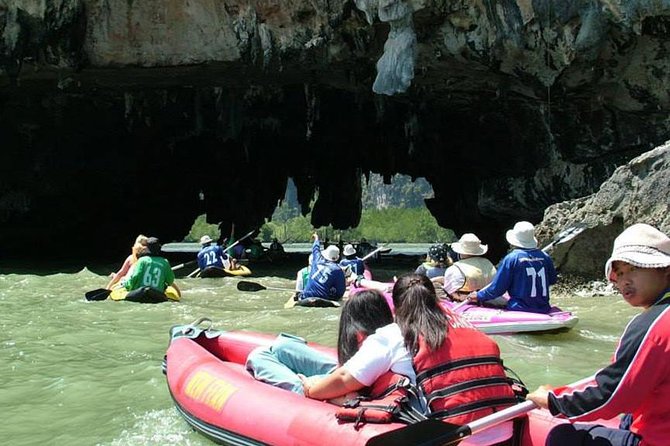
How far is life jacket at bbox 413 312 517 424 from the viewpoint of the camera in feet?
9.31

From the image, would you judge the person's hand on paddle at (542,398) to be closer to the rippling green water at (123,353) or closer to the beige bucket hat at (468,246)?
the rippling green water at (123,353)

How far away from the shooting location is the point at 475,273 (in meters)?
7.10

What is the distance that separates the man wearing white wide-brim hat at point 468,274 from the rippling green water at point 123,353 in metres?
0.70

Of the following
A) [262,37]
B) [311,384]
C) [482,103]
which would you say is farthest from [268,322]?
[482,103]

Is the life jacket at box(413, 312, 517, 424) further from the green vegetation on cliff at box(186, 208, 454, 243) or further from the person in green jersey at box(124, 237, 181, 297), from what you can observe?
the green vegetation on cliff at box(186, 208, 454, 243)

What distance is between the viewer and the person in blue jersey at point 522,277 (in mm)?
6363

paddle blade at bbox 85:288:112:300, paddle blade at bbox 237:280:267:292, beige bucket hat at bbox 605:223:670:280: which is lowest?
paddle blade at bbox 237:280:267:292

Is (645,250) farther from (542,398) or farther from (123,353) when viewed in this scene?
(123,353)

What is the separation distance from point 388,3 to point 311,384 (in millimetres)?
10676

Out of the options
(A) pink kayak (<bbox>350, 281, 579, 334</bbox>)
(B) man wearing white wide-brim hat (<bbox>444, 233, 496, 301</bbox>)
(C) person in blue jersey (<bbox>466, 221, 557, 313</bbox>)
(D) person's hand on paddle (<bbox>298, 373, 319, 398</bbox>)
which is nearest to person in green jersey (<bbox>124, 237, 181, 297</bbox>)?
(A) pink kayak (<bbox>350, 281, 579, 334</bbox>)

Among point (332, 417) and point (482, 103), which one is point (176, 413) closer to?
point (332, 417)

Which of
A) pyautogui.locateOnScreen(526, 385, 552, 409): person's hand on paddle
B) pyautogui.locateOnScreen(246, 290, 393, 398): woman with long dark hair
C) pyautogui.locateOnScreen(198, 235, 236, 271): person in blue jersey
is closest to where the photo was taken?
pyautogui.locateOnScreen(526, 385, 552, 409): person's hand on paddle

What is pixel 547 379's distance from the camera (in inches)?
198

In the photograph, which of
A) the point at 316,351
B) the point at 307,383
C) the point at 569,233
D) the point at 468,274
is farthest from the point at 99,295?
the point at 307,383
